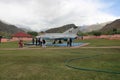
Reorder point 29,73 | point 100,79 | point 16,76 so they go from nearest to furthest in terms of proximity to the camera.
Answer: point 100,79 < point 16,76 < point 29,73

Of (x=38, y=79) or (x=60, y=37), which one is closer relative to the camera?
(x=38, y=79)

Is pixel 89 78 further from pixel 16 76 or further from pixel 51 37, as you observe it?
pixel 51 37

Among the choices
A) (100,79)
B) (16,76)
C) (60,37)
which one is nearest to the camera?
(100,79)

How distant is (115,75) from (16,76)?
5144 mm

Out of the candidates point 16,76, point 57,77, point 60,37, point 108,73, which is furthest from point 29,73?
point 60,37

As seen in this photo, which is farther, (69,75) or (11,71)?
(11,71)

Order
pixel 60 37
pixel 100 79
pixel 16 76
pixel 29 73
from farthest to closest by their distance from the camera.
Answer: pixel 60 37 → pixel 29 73 → pixel 16 76 → pixel 100 79

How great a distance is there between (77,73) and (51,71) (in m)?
1.57

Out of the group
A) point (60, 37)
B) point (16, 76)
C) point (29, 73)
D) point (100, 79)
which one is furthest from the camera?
point (60, 37)

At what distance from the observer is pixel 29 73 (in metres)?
13.2

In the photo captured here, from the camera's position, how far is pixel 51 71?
45.0 feet

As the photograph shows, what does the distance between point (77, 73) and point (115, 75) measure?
203cm

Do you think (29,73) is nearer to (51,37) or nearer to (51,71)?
(51,71)

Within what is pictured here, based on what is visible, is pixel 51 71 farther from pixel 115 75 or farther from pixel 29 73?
pixel 115 75
